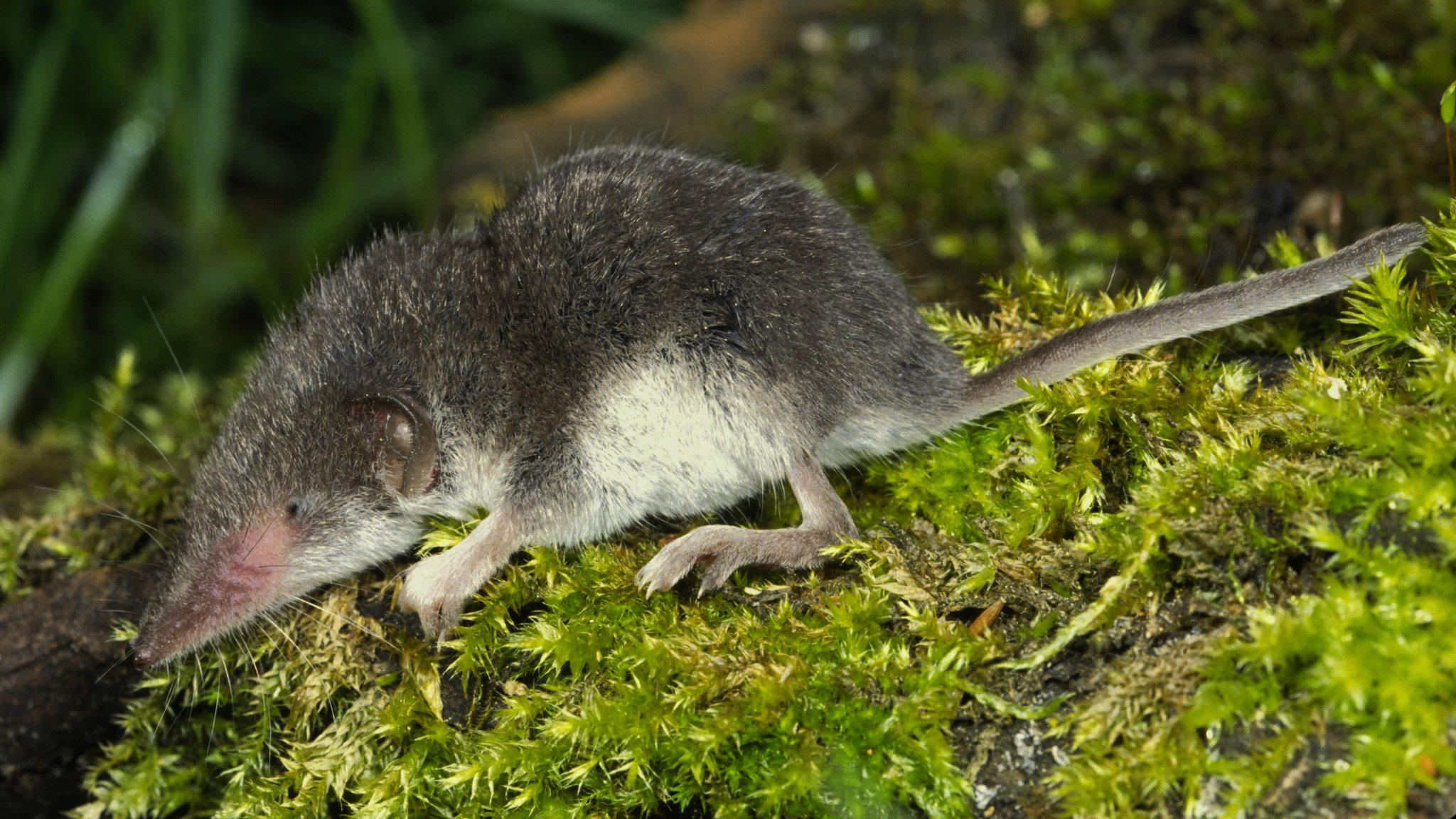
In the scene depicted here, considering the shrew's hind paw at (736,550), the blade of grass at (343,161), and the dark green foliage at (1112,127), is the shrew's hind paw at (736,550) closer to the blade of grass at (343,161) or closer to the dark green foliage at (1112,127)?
the dark green foliage at (1112,127)

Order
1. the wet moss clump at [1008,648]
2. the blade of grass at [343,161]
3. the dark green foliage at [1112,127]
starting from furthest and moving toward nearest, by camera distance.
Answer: the blade of grass at [343,161] → the dark green foliage at [1112,127] → the wet moss clump at [1008,648]

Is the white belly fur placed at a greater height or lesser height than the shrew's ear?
lesser

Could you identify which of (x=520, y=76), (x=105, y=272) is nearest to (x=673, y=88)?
(x=520, y=76)

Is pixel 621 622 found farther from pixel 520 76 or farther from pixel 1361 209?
pixel 520 76

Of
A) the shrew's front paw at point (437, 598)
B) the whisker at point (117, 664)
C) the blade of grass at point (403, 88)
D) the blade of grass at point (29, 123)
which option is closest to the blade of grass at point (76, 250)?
the blade of grass at point (29, 123)

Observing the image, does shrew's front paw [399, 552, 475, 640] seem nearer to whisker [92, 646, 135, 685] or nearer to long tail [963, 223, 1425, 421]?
whisker [92, 646, 135, 685]

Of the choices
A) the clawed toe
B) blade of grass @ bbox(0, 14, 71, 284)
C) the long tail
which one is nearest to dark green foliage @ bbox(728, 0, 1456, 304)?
the long tail
